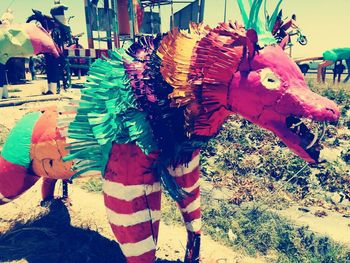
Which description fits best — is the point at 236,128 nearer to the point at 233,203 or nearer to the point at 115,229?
the point at 233,203

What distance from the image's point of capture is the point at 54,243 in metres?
2.76

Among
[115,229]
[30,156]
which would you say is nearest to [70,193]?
[30,156]

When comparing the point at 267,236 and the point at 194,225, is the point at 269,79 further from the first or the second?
the point at 267,236

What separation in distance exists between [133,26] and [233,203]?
14.9ft

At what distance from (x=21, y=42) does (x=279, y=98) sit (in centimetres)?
663

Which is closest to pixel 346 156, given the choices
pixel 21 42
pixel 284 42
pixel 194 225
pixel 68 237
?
pixel 194 225

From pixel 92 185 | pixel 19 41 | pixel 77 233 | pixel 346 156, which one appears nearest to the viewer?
pixel 77 233

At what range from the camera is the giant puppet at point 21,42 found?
701cm

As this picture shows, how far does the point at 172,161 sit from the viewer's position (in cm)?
191

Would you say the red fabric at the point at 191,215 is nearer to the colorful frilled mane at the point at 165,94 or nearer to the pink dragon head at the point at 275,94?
the colorful frilled mane at the point at 165,94

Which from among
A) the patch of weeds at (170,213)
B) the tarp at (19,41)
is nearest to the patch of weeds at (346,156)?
the patch of weeds at (170,213)

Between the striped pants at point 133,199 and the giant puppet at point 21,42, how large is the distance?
19.9 ft

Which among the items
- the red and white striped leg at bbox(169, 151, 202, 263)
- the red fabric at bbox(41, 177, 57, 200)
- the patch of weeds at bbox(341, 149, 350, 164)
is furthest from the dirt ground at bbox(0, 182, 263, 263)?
the patch of weeds at bbox(341, 149, 350, 164)

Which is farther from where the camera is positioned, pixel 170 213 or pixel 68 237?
pixel 170 213
